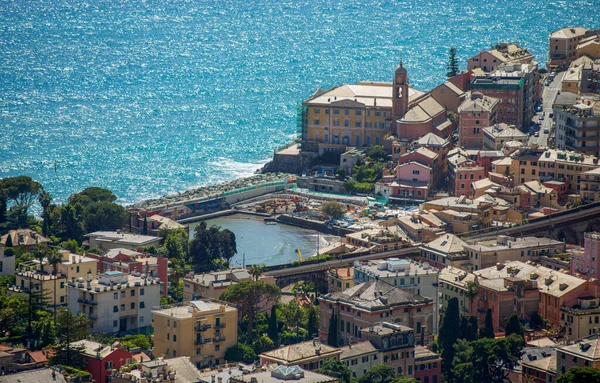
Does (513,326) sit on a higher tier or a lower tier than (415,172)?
lower

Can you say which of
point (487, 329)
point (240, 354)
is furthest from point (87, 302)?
point (487, 329)

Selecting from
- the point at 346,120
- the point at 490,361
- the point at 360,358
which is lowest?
the point at 490,361

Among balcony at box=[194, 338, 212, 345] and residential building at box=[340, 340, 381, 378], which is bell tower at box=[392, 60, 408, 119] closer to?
balcony at box=[194, 338, 212, 345]

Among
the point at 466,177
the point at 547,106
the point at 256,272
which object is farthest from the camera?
the point at 547,106

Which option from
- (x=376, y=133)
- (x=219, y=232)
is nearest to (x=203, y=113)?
(x=376, y=133)

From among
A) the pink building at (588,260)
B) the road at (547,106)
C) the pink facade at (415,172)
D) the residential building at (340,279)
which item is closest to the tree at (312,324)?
the residential building at (340,279)

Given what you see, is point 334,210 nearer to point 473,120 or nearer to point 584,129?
point 473,120
